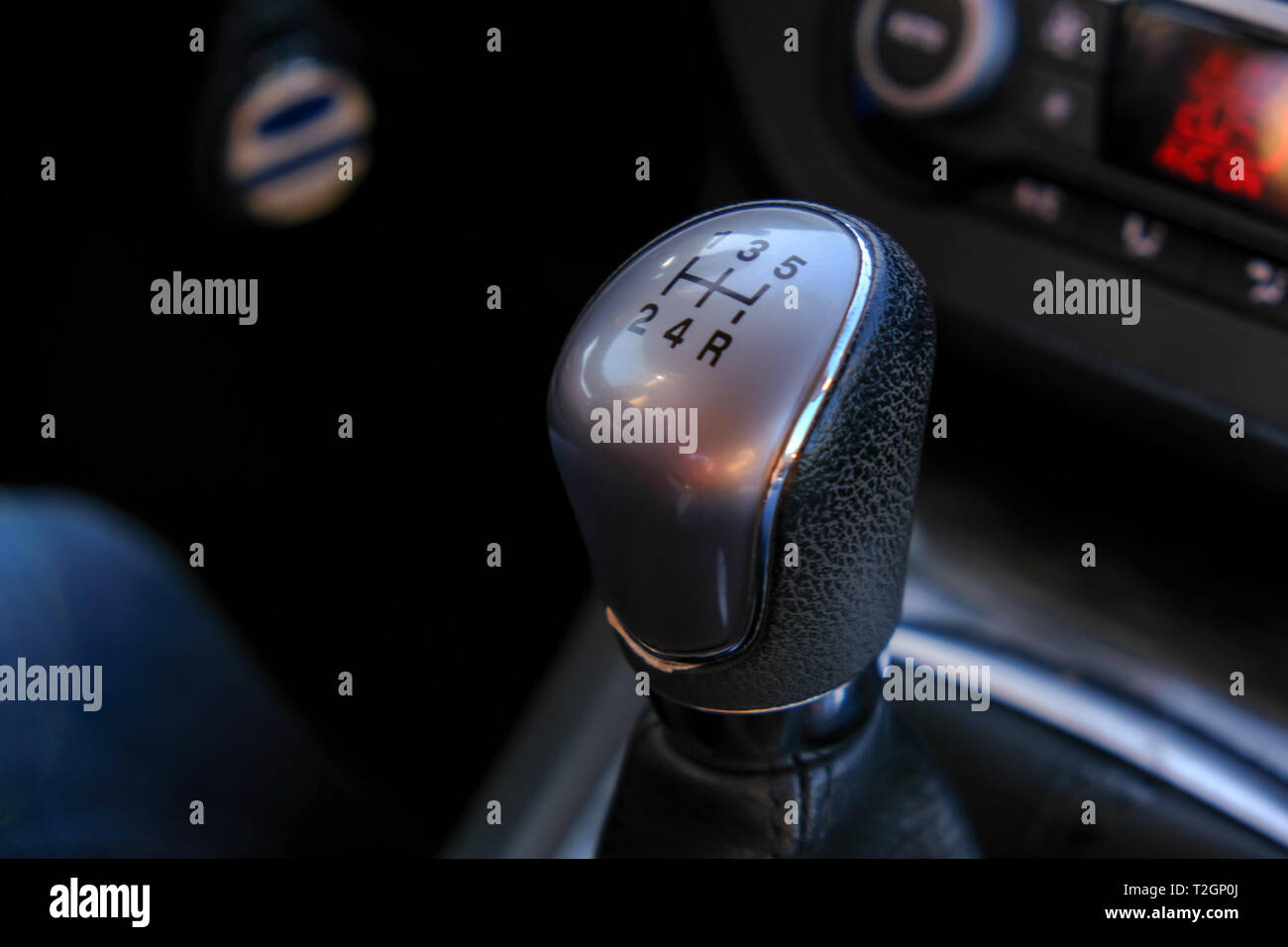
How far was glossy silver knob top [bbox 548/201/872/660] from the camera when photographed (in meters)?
0.30

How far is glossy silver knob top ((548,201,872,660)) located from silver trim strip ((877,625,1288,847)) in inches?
7.9

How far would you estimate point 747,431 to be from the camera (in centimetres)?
30

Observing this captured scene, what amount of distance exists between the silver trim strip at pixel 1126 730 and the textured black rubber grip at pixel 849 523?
0.46 feet

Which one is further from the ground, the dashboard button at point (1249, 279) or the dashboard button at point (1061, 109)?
the dashboard button at point (1061, 109)

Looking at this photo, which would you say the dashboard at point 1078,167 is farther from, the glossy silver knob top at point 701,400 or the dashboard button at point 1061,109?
the glossy silver knob top at point 701,400

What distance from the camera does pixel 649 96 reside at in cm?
69

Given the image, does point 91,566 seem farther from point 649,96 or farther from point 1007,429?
point 1007,429

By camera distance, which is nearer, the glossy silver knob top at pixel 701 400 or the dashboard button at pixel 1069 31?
the glossy silver knob top at pixel 701 400

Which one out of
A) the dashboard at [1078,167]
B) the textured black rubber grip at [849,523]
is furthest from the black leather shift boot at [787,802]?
the dashboard at [1078,167]

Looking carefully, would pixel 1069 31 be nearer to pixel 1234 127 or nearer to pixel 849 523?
pixel 1234 127

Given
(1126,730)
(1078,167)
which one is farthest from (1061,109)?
(1126,730)

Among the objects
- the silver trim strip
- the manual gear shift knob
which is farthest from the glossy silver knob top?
the silver trim strip

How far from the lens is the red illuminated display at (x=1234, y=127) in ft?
1.47
